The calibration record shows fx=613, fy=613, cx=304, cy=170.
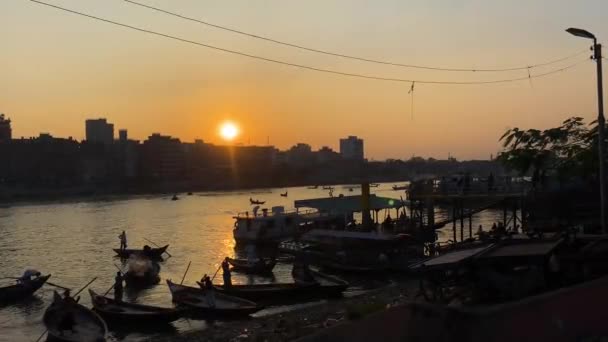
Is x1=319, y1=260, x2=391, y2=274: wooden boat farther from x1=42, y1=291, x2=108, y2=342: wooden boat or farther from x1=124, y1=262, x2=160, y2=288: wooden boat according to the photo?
x1=42, y1=291, x2=108, y2=342: wooden boat

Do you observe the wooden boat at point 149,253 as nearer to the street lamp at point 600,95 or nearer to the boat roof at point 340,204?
the boat roof at point 340,204

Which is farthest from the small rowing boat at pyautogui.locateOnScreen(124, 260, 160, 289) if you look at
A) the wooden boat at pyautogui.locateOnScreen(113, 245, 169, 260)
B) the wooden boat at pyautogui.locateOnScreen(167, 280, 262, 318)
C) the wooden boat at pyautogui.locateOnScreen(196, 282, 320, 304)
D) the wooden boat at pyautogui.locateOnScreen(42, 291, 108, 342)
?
the wooden boat at pyautogui.locateOnScreen(42, 291, 108, 342)

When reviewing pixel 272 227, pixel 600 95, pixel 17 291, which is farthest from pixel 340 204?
pixel 600 95

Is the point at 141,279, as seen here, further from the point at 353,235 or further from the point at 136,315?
the point at 353,235

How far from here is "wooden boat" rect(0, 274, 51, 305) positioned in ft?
98.3

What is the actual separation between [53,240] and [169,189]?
126663mm

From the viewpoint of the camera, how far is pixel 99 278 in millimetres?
38531

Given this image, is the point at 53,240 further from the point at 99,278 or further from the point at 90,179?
the point at 90,179

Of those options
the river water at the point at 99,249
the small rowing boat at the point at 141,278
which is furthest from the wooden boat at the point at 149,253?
the small rowing boat at the point at 141,278

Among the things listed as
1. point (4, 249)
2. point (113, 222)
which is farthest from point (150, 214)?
point (4, 249)

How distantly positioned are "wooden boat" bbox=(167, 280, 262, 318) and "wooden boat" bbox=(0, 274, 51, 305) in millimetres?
9229

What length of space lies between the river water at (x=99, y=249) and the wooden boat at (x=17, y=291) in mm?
495

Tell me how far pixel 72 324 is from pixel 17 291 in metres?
10.9

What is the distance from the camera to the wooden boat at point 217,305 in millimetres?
23797
